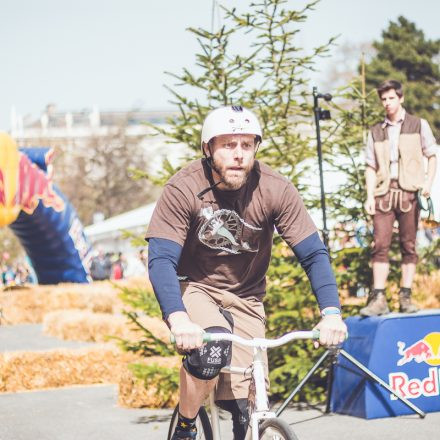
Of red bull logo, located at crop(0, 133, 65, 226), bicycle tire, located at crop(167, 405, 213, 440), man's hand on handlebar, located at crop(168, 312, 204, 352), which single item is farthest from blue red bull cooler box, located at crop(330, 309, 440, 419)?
red bull logo, located at crop(0, 133, 65, 226)

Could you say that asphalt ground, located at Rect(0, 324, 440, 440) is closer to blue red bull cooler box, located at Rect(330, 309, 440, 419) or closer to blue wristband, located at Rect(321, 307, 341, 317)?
blue red bull cooler box, located at Rect(330, 309, 440, 419)

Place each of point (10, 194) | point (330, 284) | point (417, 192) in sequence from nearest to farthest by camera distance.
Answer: point (330, 284) → point (417, 192) → point (10, 194)

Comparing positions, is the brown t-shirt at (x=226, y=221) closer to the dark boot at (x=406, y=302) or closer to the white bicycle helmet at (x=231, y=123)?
the white bicycle helmet at (x=231, y=123)

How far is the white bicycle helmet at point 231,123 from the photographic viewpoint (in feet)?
13.5

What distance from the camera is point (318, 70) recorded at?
8.12m

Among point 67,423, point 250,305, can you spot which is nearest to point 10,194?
point 67,423

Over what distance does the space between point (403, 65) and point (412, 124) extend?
43471 millimetres

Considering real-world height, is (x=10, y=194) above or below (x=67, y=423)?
above

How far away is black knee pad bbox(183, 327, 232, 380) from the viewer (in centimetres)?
394

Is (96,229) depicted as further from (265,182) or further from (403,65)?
(265,182)

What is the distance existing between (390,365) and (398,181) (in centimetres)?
149

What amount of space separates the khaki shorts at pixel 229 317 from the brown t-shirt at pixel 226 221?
6 centimetres

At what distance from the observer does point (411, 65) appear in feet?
161

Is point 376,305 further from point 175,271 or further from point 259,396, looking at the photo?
point 259,396
